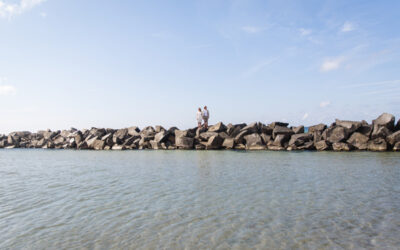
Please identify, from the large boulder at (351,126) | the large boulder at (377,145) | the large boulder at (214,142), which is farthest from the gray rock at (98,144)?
the large boulder at (377,145)

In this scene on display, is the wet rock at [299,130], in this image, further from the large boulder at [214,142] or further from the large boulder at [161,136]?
the large boulder at [161,136]

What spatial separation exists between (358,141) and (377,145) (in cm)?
122

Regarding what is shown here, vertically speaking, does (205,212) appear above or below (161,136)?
below

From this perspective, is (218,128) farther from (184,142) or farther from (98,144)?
(98,144)

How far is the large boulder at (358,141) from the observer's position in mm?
20236

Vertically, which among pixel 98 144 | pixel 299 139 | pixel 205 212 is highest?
pixel 299 139

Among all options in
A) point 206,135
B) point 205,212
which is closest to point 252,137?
point 206,135

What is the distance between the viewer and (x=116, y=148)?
94.8ft

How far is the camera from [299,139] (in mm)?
22469

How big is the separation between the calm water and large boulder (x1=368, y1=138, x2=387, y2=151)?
31.3ft

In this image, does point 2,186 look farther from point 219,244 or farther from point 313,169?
point 313,169

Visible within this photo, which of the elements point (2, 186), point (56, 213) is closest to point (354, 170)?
point (56, 213)

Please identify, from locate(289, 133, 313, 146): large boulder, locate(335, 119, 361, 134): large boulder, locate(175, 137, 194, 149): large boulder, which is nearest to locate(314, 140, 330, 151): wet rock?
locate(289, 133, 313, 146): large boulder

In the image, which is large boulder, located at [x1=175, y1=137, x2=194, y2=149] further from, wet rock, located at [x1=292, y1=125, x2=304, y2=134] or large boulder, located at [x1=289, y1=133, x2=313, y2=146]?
wet rock, located at [x1=292, y1=125, x2=304, y2=134]
